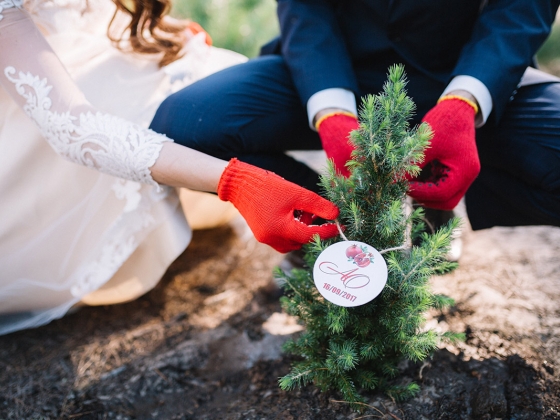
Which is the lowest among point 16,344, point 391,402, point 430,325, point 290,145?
point 430,325

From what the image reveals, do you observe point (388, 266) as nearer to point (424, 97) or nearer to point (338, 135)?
point (338, 135)

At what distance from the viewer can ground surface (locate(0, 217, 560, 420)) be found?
140 cm

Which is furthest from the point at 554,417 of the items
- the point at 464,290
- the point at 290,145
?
the point at 290,145

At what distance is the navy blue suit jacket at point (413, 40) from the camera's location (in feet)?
5.32

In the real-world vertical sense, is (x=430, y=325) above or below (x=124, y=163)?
below

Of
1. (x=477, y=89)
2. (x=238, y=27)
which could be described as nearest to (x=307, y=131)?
(x=477, y=89)

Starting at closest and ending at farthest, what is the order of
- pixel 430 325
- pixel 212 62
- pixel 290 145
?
pixel 430 325 < pixel 290 145 < pixel 212 62

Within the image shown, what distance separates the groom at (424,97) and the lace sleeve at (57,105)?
0.27m

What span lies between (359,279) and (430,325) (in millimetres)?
762

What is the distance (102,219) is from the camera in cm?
191

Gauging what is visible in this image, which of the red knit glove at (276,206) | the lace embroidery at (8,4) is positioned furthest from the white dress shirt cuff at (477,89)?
the lace embroidery at (8,4)

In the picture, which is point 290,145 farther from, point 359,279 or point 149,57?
point 359,279

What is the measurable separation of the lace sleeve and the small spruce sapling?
69cm

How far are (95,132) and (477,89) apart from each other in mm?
1317
